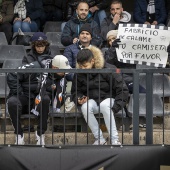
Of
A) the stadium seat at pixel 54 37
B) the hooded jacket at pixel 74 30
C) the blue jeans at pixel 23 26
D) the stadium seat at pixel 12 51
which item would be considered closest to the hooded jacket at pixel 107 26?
the hooded jacket at pixel 74 30

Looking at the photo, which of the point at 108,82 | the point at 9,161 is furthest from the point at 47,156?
the point at 108,82

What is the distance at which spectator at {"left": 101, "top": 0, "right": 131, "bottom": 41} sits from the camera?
577 inches

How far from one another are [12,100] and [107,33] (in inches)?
107

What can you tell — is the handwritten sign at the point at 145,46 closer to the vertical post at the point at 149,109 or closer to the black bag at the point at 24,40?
the vertical post at the point at 149,109

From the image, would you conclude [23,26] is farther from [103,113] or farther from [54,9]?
[103,113]

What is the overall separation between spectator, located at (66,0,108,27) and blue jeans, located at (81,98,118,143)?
390 centimetres

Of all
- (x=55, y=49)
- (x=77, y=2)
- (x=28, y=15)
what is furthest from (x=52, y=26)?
(x=55, y=49)

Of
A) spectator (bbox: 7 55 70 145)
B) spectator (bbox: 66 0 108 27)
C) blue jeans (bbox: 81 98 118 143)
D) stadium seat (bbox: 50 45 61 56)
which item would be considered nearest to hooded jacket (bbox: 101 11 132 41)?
spectator (bbox: 66 0 108 27)

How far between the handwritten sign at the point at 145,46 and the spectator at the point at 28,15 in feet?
14.1

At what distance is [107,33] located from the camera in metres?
14.1

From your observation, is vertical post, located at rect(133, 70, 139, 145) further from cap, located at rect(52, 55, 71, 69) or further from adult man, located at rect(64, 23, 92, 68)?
adult man, located at rect(64, 23, 92, 68)

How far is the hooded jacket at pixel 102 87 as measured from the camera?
38.2ft

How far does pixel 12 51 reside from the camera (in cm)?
1475

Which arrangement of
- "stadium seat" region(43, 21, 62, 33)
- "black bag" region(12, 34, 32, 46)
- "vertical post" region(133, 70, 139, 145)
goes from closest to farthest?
"vertical post" region(133, 70, 139, 145)
"black bag" region(12, 34, 32, 46)
"stadium seat" region(43, 21, 62, 33)
